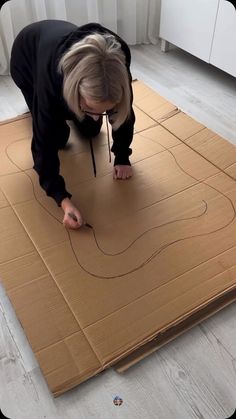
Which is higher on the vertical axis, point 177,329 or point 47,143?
point 47,143

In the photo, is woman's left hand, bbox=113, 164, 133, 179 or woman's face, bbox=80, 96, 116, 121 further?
woman's left hand, bbox=113, 164, 133, 179

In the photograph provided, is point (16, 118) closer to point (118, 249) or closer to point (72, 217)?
point (72, 217)

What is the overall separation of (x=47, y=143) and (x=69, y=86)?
25 cm

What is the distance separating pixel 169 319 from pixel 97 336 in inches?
7.0

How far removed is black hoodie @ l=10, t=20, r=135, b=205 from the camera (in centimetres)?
96

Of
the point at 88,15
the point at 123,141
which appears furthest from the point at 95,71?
the point at 88,15

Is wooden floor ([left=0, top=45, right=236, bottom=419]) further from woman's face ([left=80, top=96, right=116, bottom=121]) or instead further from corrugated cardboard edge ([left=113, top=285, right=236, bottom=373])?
woman's face ([left=80, top=96, right=116, bottom=121])

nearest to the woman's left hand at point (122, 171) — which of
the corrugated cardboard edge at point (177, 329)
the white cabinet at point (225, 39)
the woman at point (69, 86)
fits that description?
the woman at point (69, 86)

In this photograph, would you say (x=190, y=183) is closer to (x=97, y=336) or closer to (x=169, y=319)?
(x=169, y=319)

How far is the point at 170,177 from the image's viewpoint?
49.8 inches

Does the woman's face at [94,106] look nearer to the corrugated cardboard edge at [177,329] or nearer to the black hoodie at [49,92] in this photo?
the black hoodie at [49,92]

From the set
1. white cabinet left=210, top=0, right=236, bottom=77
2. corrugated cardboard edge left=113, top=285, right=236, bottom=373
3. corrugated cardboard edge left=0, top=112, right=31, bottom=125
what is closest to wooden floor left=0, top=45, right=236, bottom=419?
corrugated cardboard edge left=113, top=285, right=236, bottom=373

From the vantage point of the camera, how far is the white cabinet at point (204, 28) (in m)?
1.66

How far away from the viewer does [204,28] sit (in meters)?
1.77
